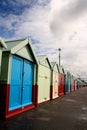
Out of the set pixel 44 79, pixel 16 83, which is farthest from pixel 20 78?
pixel 44 79

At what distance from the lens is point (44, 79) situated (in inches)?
650

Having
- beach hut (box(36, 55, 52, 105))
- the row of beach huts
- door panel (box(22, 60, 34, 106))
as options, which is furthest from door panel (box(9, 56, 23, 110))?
beach hut (box(36, 55, 52, 105))

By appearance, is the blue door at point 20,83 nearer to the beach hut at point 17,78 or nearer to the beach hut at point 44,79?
the beach hut at point 17,78

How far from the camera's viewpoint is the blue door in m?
10.2

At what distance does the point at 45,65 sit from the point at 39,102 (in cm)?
358

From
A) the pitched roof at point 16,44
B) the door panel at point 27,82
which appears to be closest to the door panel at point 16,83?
the pitched roof at point 16,44

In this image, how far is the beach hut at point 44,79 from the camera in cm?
1483

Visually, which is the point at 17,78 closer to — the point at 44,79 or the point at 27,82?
the point at 27,82

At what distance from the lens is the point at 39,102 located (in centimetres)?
1454

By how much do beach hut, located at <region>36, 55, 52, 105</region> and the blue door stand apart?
1653 millimetres

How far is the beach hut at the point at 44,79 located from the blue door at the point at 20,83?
1.65 meters

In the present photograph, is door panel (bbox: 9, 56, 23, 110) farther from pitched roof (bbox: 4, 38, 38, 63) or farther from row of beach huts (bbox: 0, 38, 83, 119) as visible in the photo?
pitched roof (bbox: 4, 38, 38, 63)

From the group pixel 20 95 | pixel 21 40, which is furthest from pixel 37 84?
pixel 21 40

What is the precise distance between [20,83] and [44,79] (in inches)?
214
